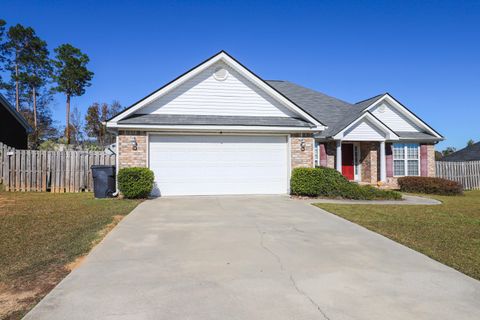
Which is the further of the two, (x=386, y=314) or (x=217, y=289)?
(x=217, y=289)

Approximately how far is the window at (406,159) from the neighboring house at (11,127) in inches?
922

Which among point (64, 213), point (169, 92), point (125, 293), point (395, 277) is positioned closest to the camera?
point (125, 293)

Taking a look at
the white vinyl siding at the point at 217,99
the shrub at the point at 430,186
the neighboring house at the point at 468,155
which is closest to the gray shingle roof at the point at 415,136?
the shrub at the point at 430,186

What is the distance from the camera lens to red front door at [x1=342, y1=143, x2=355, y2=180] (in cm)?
1930

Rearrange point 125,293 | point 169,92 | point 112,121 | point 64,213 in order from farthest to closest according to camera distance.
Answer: point 169,92, point 112,121, point 64,213, point 125,293

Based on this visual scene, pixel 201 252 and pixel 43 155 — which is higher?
pixel 43 155

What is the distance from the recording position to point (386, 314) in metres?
3.44

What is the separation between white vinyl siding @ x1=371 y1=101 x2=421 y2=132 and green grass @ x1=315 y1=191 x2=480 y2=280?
897 cm

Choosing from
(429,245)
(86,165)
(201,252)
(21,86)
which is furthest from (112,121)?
(21,86)

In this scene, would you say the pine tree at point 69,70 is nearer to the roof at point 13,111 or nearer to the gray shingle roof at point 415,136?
the roof at point 13,111

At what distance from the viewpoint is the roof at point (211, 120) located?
12758 mm

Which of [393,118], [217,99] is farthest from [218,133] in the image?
[393,118]

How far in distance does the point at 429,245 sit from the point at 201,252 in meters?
4.17

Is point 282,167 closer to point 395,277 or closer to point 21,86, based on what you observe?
point 395,277
